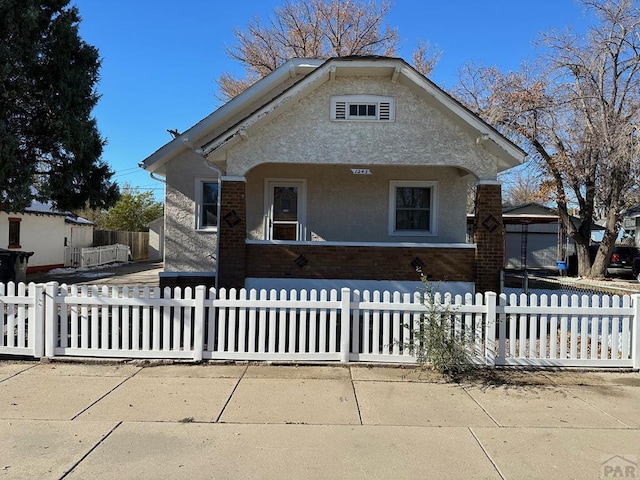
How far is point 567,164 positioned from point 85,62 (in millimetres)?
17968

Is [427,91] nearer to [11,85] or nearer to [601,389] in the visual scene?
[601,389]

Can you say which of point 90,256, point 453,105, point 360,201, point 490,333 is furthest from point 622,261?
point 90,256

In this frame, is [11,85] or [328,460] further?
[11,85]

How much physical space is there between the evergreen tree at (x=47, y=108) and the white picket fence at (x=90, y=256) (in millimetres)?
13784

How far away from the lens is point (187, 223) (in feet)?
37.0

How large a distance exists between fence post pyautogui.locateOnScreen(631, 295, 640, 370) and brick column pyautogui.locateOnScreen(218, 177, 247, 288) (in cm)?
627

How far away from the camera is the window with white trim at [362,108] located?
880 centimetres

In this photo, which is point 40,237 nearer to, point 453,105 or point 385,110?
point 385,110

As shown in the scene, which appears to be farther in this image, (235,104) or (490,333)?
(235,104)

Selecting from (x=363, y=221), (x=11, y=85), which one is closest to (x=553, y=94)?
(x=363, y=221)

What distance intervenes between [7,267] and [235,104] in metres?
6.59

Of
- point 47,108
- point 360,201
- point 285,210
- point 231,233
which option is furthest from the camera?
point 285,210

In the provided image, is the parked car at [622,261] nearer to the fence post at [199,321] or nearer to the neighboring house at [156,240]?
the fence post at [199,321]

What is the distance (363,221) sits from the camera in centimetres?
1065
